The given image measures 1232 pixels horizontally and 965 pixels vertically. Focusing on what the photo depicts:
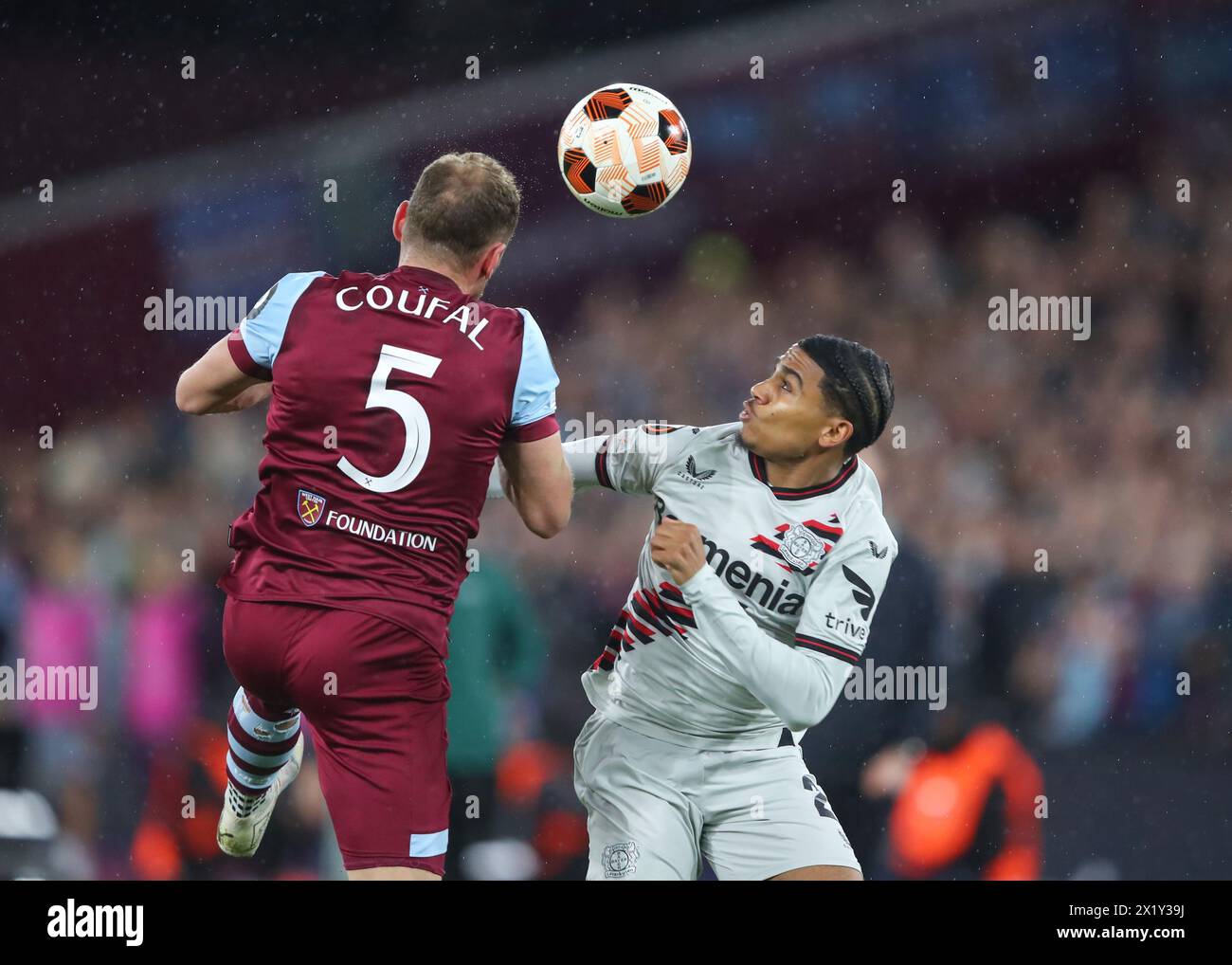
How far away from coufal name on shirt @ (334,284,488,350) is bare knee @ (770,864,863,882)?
1.51 metres

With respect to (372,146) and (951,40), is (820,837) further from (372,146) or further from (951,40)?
(951,40)

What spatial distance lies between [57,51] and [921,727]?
5.94 meters

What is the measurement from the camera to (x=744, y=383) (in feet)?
24.0

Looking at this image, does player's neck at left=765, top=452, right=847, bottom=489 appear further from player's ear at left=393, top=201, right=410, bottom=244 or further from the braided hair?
player's ear at left=393, top=201, right=410, bottom=244

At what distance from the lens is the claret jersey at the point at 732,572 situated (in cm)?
368

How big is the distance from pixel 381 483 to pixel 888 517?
3977 millimetres

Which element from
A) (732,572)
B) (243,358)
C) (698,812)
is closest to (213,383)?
(243,358)

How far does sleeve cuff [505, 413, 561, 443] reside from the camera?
328 cm

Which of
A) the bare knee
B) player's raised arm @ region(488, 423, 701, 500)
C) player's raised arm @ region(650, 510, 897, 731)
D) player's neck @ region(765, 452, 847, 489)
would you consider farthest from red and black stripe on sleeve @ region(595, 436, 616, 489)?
the bare knee

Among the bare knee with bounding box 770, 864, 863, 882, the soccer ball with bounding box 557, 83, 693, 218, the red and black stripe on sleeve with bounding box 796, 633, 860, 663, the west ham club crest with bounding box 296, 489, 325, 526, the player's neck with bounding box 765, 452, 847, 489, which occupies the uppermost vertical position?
the soccer ball with bounding box 557, 83, 693, 218

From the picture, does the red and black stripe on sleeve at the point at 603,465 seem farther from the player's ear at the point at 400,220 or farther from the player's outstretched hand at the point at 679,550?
the player's ear at the point at 400,220

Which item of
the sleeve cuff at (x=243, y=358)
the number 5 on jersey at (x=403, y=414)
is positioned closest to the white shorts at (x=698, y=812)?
the number 5 on jersey at (x=403, y=414)

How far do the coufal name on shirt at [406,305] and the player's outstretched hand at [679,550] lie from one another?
0.70 m
